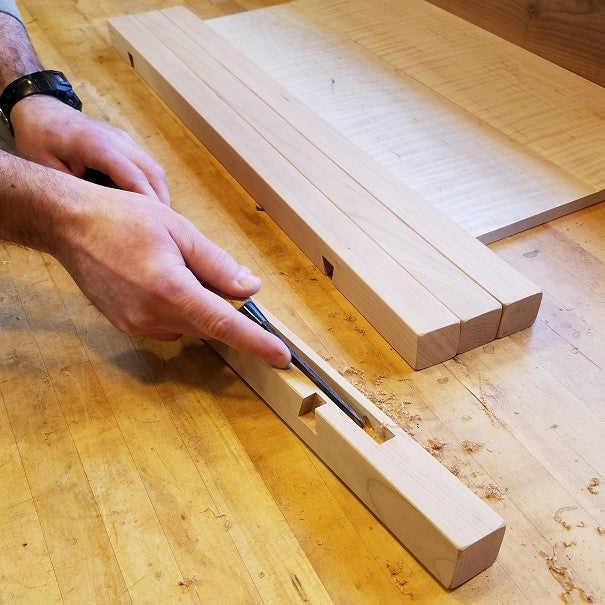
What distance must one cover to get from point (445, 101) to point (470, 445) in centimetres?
126

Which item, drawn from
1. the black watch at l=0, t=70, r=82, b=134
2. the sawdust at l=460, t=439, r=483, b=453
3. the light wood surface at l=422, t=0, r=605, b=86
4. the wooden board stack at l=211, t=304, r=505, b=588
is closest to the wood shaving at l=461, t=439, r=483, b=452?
the sawdust at l=460, t=439, r=483, b=453

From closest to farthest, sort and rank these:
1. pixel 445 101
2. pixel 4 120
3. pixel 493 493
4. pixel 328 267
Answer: pixel 493 493 < pixel 328 267 < pixel 4 120 < pixel 445 101

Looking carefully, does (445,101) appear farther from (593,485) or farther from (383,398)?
(593,485)

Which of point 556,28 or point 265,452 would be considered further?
point 556,28

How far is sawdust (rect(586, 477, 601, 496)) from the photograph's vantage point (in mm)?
1126

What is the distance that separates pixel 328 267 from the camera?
1.55 m

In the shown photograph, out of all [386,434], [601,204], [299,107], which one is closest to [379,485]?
[386,434]

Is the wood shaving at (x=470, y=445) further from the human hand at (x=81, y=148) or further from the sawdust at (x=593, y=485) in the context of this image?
the human hand at (x=81, y=148)

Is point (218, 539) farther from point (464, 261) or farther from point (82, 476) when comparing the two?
point (464, 261)

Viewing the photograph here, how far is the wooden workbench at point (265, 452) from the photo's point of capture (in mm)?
1023

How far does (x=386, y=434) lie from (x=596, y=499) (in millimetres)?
338

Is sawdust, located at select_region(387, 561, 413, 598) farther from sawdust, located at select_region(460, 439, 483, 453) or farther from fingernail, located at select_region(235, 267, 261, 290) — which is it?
fingernail, located at select_region(235, 267, 261, 290)

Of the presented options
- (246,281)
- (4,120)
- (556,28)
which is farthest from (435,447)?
(556,28)

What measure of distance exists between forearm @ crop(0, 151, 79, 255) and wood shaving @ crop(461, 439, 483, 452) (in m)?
0.78
